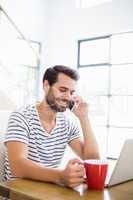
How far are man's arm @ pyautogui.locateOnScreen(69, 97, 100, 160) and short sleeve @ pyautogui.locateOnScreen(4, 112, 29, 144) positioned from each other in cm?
32

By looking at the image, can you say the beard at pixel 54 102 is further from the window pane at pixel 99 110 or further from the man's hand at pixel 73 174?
the window pane at pixel 99 110

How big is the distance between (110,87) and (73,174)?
162 inches

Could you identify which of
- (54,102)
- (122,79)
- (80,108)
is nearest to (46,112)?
(54,102)

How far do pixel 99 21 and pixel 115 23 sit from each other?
33 cm

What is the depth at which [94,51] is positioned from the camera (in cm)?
545

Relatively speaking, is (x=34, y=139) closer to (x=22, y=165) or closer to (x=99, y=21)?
(x=22, y=165)

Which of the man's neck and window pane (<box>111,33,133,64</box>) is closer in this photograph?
the man's neck

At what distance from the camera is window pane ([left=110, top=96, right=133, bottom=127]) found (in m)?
4.93

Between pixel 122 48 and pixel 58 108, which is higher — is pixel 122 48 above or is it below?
above

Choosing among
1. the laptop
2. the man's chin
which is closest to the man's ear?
the man's chin

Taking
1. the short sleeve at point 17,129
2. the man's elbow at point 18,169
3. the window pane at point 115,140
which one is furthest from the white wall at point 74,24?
the man's elbow at point 18,169

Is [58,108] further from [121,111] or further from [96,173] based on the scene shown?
[121,111]

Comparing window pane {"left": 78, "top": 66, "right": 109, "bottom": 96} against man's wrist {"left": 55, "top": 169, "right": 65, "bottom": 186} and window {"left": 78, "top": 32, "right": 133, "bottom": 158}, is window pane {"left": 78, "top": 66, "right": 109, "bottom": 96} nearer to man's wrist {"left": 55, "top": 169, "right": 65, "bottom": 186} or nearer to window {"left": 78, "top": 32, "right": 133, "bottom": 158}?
window {"left": 78, "top": 32, "right": 133, "bottom": 158}

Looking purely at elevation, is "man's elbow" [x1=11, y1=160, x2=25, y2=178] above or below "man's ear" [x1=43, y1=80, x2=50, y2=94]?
below
